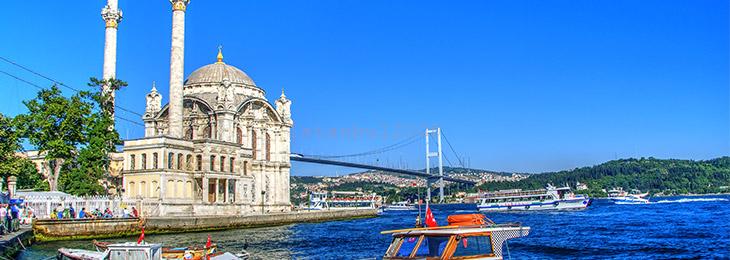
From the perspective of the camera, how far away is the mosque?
42.8 meters

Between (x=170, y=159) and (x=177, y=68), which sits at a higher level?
(x=177, y=68)

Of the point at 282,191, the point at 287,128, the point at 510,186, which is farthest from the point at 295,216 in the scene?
the point at 510,186

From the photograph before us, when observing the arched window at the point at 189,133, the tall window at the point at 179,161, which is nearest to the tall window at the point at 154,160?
the tall window at the point at 179,161

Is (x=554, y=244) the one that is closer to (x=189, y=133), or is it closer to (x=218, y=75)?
(x=189, y=133)

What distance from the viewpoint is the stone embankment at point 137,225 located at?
3056cm

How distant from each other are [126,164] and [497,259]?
115 ft

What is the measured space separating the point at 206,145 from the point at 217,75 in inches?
436

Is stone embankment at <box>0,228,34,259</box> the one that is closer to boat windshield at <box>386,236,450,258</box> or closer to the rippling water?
the rippling water

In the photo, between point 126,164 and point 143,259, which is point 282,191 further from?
point 143,259

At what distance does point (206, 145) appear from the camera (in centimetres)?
4506

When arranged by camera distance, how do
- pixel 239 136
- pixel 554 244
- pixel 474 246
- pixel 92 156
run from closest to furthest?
pixel 474 246, pixel 554 244, pixel 92 156, pixel 239 136

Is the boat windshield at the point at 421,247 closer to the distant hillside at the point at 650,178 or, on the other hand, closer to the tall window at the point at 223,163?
the tall window at the point at 223,163

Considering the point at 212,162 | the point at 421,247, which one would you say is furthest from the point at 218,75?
the point at 421,247

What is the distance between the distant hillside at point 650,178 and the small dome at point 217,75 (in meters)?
79.6
